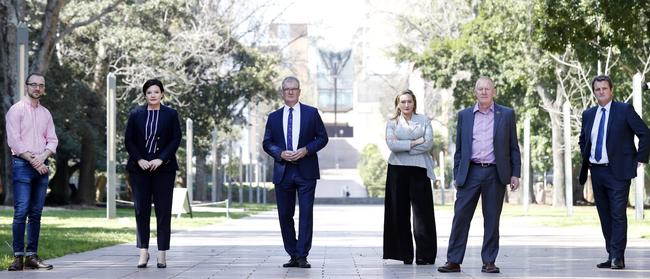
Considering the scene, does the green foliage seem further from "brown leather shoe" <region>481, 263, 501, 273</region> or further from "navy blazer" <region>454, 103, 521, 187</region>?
"brown leather shoe" <region>481, 263, 501, 273</region>

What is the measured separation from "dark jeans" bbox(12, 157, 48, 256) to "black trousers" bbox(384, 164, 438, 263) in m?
3.56

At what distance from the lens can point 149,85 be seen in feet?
46.1

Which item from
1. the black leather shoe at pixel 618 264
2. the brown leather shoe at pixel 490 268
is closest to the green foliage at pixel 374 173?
the black leather shoe at pixel 618 264

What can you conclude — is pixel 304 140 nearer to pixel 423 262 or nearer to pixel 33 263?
pixel 423 262

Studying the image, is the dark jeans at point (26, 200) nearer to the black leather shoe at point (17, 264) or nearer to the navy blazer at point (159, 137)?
the black leather shoe at point (17, 264)

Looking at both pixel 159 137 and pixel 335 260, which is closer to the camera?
pixel 159 137

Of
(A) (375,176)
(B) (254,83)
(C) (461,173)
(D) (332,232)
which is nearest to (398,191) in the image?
(C) (461,173)

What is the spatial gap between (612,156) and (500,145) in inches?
53.5

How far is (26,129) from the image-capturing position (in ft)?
45.1

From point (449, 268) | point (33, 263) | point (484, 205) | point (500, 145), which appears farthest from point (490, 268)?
point (33, 263)

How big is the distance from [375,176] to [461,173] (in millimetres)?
101660

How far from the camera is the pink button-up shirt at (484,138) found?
1345 cm

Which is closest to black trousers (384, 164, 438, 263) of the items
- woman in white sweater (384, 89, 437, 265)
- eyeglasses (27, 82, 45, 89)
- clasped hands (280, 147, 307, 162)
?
woman in white sweater (384, 89, 437, 265)

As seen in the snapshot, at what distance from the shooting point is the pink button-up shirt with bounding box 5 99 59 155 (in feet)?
44.8
